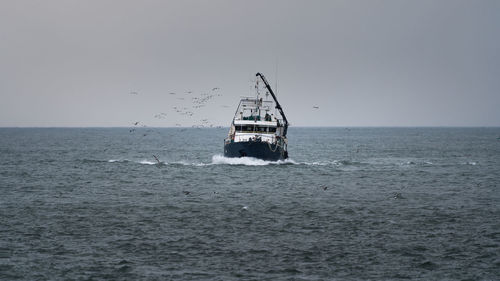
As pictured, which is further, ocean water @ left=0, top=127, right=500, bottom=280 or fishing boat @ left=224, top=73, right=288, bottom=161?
fishing boat @ left=224, top=73, right=288, bottom=161

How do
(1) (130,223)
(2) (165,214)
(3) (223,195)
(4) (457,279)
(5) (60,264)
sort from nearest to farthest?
(4) (457,279), (5) (60,264), (1) (130,223), (2) (165,214), (3) (223,195)

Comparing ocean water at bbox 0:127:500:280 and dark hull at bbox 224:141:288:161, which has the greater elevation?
dark hull at bbox 224:141:288:161

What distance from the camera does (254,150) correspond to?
74250 mm

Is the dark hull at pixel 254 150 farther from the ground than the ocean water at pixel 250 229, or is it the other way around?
the dark hull at pixel 254 150

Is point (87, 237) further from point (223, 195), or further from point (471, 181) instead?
point (471, 181)

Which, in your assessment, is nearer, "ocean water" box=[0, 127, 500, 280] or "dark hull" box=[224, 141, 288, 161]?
"ocean water" box=[0, 127, 500, 280]

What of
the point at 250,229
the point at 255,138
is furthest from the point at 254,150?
the point at 250,229

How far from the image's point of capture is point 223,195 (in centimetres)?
4941

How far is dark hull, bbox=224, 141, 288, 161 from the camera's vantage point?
2859 inches

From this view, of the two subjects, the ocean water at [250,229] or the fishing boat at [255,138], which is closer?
the ocean water at [250,229]

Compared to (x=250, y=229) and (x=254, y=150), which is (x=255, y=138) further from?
(x=250, y=229)

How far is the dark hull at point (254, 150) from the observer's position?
72625 mm

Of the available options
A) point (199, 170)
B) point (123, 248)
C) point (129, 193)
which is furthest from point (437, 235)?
point (199, 170)

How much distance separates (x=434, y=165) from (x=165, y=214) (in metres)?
58.5
